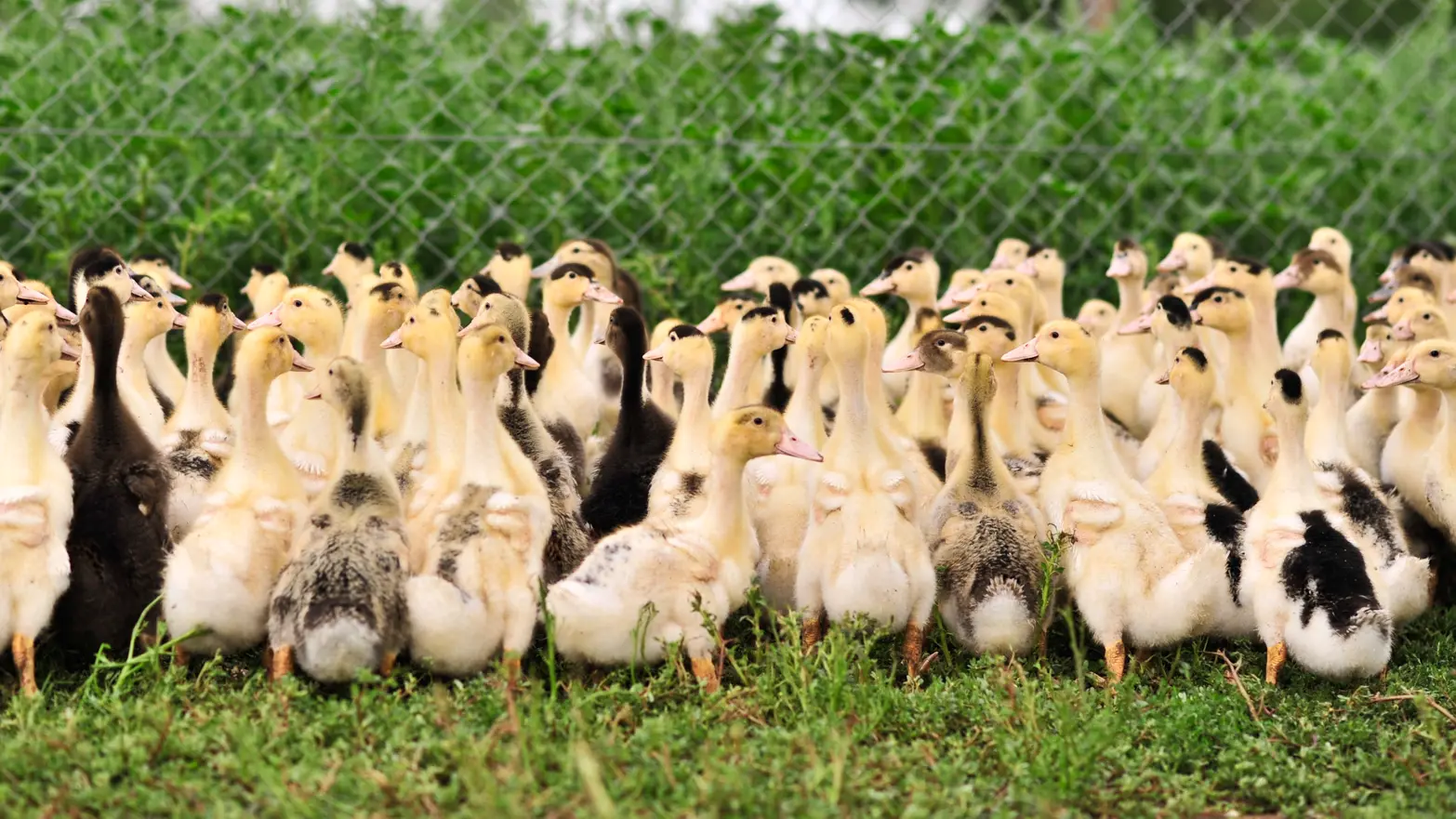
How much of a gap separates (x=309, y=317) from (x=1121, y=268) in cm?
373

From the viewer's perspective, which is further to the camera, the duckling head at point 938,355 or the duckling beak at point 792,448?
the duckling head at point 938,355

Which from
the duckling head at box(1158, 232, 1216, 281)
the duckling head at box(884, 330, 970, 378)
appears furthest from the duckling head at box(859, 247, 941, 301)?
the duckling head at box(1158, 232, 1216, 281)

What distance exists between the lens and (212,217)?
815 centimetres

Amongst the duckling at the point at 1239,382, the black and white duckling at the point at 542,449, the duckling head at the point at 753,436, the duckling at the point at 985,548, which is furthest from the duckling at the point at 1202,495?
the black and white duckling at the point at 542,449

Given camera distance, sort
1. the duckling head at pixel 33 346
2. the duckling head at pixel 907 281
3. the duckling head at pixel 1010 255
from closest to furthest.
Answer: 1. the duckling head at pixel 33 346
2. the duckling head at pixel 907 281
3. the duckling head at pixel 1010 255

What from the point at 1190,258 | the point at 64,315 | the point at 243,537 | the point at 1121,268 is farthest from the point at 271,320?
the point at 1190,258

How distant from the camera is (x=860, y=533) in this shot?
208 inches

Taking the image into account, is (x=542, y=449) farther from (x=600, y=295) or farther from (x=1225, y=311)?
(x=1225, y=311)

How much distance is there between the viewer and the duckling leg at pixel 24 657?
4754mm

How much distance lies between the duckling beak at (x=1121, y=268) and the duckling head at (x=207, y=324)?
3.98 metres

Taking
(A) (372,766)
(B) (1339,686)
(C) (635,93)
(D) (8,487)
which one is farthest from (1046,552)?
(C) (635,93)

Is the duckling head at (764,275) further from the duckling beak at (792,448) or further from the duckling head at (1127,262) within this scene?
the duckling beak at (792,448)

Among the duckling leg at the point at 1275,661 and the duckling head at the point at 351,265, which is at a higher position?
the duckling leg at the point at 1275,661

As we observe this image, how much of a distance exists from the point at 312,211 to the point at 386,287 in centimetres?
258
